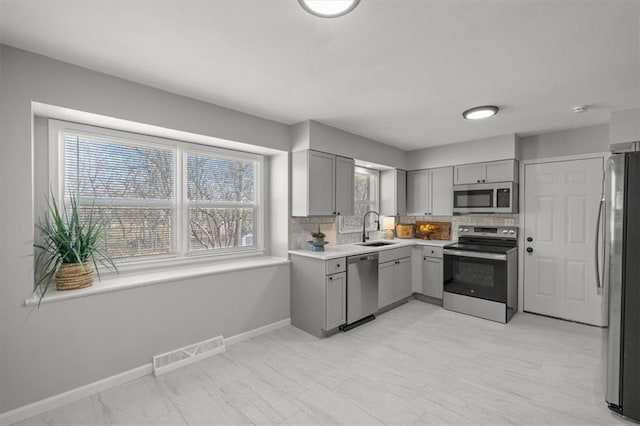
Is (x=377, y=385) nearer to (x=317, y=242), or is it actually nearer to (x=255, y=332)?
(x=255, y=332)

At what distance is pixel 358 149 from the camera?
4109mm

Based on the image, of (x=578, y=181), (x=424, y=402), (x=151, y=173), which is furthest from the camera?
(x=578, y=181)

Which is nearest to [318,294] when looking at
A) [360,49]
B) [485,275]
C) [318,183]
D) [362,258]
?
[362,258]

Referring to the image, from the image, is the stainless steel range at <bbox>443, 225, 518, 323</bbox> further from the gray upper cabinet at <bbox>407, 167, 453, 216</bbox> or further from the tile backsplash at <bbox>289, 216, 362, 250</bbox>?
the tile backsplash at <bbox>289, 216, 362, 250</bbox>

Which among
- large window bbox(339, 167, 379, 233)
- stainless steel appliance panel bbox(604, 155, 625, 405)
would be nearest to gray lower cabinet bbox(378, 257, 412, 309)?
large window bbox(339, 167, 379, 233)

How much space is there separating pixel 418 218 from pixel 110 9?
4878mm

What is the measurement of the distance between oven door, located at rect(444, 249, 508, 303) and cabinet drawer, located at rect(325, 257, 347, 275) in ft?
5.68

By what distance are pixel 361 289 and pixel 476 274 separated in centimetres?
163

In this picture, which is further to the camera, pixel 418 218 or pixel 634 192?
pixel 418 218

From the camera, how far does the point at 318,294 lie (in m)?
3.29

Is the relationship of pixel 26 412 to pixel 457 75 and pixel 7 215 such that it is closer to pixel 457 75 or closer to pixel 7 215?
pixel 7 215

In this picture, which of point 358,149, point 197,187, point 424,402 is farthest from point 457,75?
point 197,187

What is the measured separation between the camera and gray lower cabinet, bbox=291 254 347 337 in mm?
3237

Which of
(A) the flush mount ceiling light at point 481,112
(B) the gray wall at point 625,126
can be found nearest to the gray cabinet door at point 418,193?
(A) the flush mount ceiling light at point 481,112
